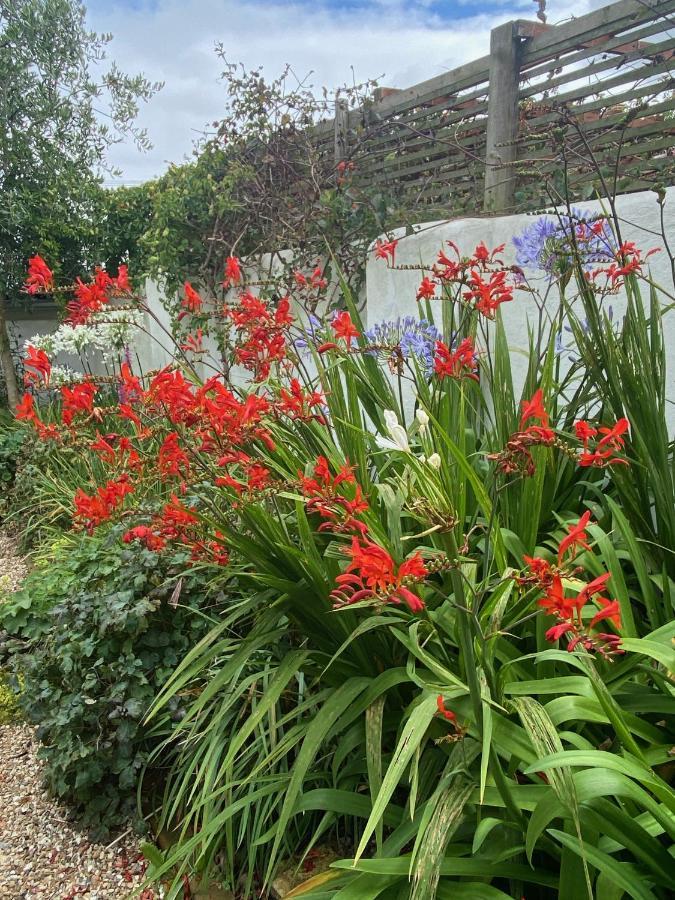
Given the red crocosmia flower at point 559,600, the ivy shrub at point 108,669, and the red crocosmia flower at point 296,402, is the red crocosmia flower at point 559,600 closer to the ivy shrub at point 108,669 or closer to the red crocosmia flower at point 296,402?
the red crocosmia flower at point 296,402

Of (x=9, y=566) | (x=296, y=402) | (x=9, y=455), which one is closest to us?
(x=296, y=402)

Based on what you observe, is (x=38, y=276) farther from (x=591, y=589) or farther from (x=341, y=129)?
(x=341, y=129)

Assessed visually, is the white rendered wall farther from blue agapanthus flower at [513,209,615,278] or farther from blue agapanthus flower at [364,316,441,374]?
blue agapanthus flower at [364,316,441,374]

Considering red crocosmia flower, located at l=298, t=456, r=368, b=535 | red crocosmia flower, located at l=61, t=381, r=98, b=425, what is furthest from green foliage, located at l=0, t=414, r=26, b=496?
red crocosmia flower, located at l=298, t=456, r=368, b=535

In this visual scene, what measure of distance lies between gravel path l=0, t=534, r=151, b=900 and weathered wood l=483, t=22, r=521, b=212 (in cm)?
288

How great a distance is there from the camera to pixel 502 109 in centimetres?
311

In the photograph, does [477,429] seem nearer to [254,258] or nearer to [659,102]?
[659,102]

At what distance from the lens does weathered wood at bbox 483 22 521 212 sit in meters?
3.01

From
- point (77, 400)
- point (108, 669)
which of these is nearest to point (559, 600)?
point (77, 400)

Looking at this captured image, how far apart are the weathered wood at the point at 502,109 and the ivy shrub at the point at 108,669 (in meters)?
2.22

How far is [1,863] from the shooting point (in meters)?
1.89

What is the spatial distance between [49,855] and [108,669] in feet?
1.74

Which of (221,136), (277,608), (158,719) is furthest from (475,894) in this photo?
(221,136)

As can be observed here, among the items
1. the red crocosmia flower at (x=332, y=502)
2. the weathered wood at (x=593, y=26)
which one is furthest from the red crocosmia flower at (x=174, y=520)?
the weathered wood at (x=593, y=26)
